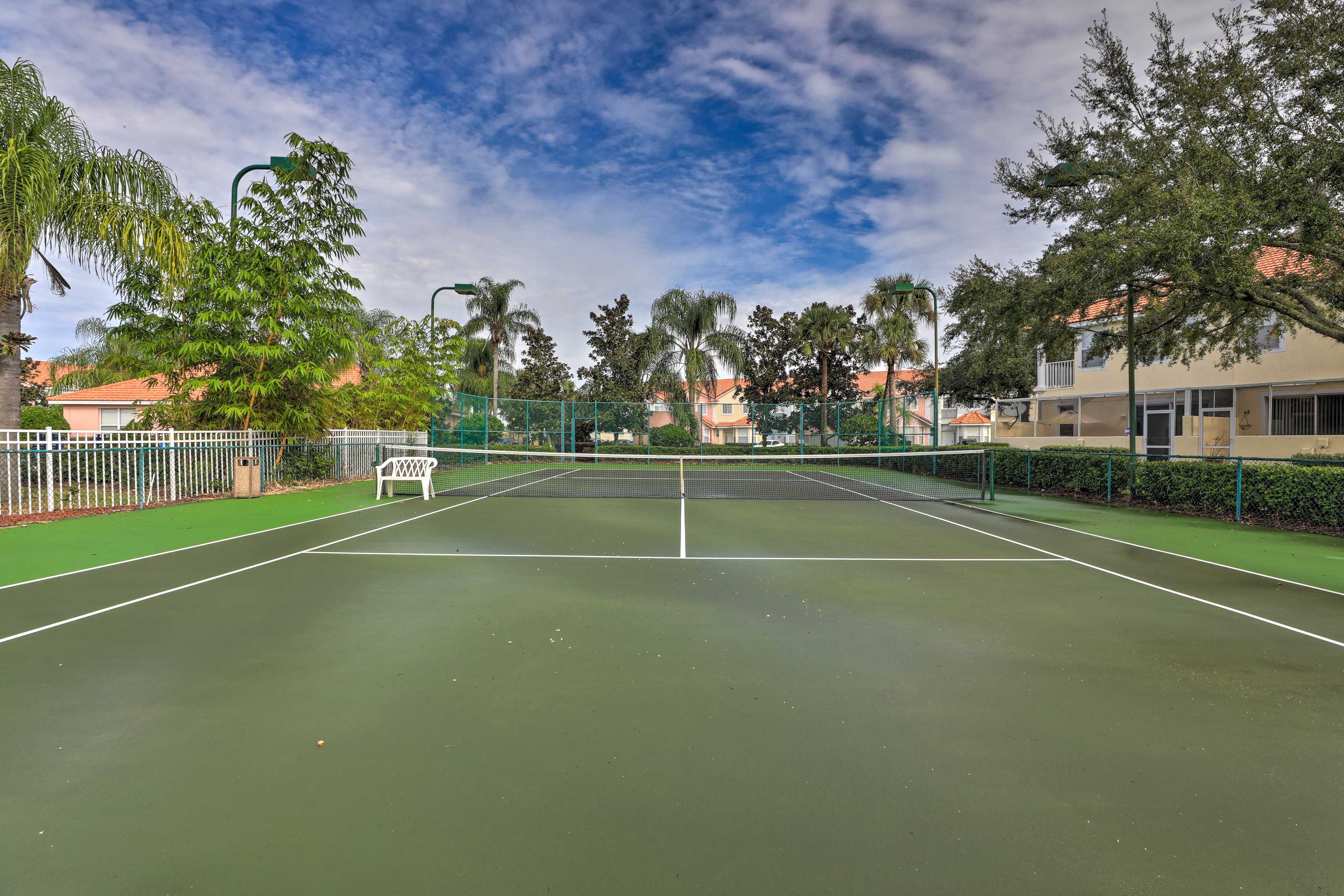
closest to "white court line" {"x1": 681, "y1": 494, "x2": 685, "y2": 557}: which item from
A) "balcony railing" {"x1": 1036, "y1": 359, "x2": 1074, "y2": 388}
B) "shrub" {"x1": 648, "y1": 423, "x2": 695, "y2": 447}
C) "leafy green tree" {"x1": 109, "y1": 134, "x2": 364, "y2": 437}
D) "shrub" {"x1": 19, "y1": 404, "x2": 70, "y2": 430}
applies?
"leafy green tree" {"x1": 109, "y1": 134, "x2": 364, "y2": 437}

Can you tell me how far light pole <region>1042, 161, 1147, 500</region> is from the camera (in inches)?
572

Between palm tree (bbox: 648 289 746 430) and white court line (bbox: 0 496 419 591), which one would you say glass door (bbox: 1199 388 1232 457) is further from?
white court line (bbox: 0 496 419 591)

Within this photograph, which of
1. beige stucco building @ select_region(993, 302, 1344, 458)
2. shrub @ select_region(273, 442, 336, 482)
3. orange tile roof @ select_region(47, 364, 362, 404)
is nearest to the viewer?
shrub @ select_region(273, 442, 336, 482)

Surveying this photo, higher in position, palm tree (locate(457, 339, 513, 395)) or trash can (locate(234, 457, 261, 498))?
palm tree (locate(457, 339, 513, 395))

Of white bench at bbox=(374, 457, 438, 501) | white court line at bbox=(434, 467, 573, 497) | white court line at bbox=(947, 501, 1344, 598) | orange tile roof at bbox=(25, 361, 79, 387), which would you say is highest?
orange tile roof at bbox=(25, 361, 79, 387)

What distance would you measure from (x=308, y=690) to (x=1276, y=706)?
5.55m

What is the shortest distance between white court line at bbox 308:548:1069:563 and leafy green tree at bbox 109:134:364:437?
8718mm

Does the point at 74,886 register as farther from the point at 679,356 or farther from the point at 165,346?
the point at 679,356

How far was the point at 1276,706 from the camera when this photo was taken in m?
3.73

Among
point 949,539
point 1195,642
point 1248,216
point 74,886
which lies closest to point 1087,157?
point 1248,216

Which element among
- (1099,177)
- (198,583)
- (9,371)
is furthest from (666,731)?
(1099,177)

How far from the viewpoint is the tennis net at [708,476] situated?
1661 centimetres

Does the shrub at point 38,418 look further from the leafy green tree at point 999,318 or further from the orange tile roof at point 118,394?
the leafy green tree at point 999,318

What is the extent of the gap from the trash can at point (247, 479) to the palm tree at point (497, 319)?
2348 centimetres
